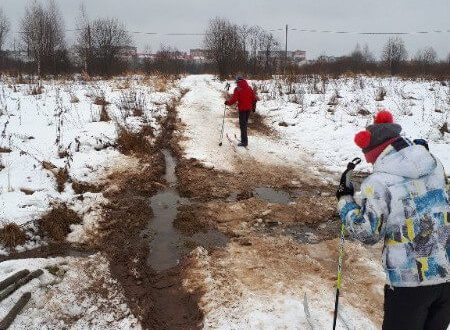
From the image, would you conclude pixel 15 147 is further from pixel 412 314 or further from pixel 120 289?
pixel 412 314

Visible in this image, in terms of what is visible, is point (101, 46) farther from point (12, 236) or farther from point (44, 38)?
point (12, 236)

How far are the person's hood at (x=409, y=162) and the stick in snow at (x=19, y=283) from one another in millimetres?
3636

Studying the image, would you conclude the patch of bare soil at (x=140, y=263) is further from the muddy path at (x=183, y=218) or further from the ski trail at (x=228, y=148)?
the ski trail at (x=228, y=148)

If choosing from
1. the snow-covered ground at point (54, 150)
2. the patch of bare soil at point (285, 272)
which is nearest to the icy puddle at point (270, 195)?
the patch of bare soil at point (285, 272)

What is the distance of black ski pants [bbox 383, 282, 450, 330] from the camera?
237cm

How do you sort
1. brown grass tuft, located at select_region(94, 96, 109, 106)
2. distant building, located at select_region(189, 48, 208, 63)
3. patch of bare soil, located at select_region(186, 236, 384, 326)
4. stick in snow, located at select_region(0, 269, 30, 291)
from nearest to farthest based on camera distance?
stick in snow, located at select_region(0, 269, 30, 291)
patch of bare soil, located at select_region(186, 236, 384, 326)
brown grass tuft, located at select_region(94, 96, 109, 106)
distant building, located at select_region(189, 48, 208, 63)

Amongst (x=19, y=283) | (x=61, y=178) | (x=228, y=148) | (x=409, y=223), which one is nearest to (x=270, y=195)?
(x=228, y=148)

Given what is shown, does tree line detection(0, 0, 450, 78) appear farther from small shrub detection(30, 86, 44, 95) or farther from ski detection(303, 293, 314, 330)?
ski detection(303, 293, 314, 330)

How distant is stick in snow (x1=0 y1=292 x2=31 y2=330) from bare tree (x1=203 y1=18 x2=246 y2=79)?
32.2 metres

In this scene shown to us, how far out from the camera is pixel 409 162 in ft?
7.44

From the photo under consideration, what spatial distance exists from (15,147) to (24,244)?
392cm

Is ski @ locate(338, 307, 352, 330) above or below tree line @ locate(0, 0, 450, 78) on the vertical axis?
below

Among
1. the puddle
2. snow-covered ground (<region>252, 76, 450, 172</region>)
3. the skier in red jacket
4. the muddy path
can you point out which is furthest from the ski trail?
the puddle

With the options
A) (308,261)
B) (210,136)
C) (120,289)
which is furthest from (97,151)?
(308,261)
